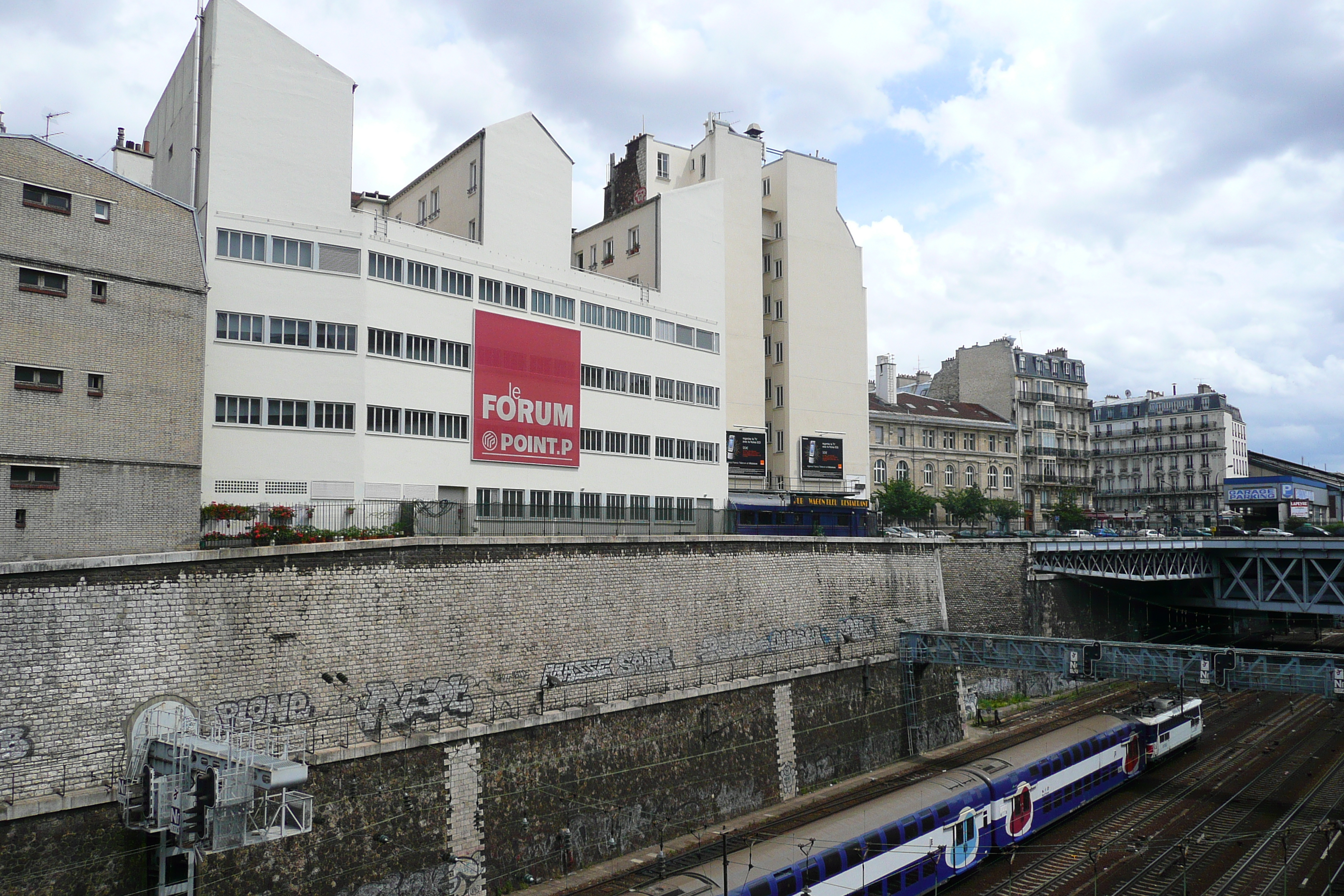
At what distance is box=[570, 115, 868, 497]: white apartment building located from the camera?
61.4 m

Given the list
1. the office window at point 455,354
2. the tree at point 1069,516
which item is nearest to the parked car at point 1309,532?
the tree at point 1069,516

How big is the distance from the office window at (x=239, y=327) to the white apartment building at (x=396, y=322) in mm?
65

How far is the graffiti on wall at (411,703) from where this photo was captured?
3052 centimetres

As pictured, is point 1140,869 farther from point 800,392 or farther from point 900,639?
point 800,392

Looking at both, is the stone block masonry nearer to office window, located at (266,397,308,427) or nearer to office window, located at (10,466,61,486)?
office window, located at (10,466,61,486)

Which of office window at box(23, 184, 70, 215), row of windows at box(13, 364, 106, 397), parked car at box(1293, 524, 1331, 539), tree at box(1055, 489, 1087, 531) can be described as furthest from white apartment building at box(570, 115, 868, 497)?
tree at box(1055, 489, 1087, 531)

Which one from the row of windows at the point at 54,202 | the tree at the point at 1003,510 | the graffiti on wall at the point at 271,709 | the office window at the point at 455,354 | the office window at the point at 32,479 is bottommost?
the graffiti on wall at the point at 271,709

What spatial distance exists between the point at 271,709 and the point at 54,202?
1715 centimetres

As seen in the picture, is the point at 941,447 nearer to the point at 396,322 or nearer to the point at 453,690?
the point at 396,322

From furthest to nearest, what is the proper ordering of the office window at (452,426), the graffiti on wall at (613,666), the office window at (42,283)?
1. the office window at (452,426)
2. the graffiti on wall at (613,666)
3. the office window at (42,283)

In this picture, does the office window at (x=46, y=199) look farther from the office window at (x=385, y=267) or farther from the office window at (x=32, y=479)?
the office window at (x=385, y=267)

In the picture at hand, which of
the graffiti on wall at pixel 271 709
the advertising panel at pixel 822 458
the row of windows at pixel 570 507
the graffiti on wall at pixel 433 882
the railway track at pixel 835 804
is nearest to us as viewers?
the graffiti on wall at pixel 271 709

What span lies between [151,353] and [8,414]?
441 cm

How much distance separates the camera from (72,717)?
24234 mm
